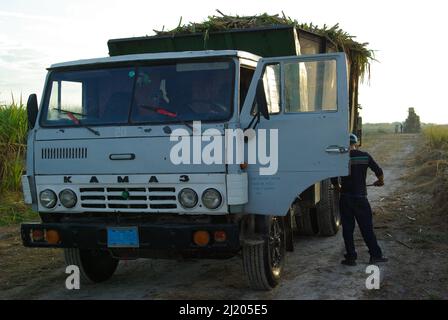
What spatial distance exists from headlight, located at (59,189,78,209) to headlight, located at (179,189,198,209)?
3.74 ft

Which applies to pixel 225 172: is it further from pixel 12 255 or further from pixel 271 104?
pixel 12 255

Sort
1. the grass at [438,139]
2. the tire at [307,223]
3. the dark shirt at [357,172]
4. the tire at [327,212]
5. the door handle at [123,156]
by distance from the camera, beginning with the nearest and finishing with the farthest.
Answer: the door handle at [123,156]
the dark shirt at [357,172]
the tire at [327,212]
the tire at [307,223]
the grass at [438,139]

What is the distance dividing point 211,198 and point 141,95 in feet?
4.18

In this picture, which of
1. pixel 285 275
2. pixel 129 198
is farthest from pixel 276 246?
pixel 129 198

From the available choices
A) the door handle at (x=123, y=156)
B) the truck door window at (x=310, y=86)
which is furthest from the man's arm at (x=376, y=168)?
the door handle at (x=123, y=156)

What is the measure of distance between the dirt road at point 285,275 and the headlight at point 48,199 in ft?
3.41

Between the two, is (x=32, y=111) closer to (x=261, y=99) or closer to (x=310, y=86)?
(x=261, y=99)

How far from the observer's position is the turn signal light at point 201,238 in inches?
196

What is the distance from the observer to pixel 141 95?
5328mm

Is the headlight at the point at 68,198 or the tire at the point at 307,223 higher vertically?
the headlight at the point at 68,198

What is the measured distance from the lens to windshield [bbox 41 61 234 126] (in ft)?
17.0

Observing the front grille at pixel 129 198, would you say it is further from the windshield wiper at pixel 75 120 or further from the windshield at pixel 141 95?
the windshield at pixel 141 95

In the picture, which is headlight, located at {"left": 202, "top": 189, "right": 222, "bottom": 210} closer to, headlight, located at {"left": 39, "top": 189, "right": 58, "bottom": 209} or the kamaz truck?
the kamaz truck

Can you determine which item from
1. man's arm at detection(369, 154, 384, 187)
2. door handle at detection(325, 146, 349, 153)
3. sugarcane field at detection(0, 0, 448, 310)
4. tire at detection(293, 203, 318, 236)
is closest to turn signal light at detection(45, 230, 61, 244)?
sugarcane field at detection(0, 0, 448, 310)
